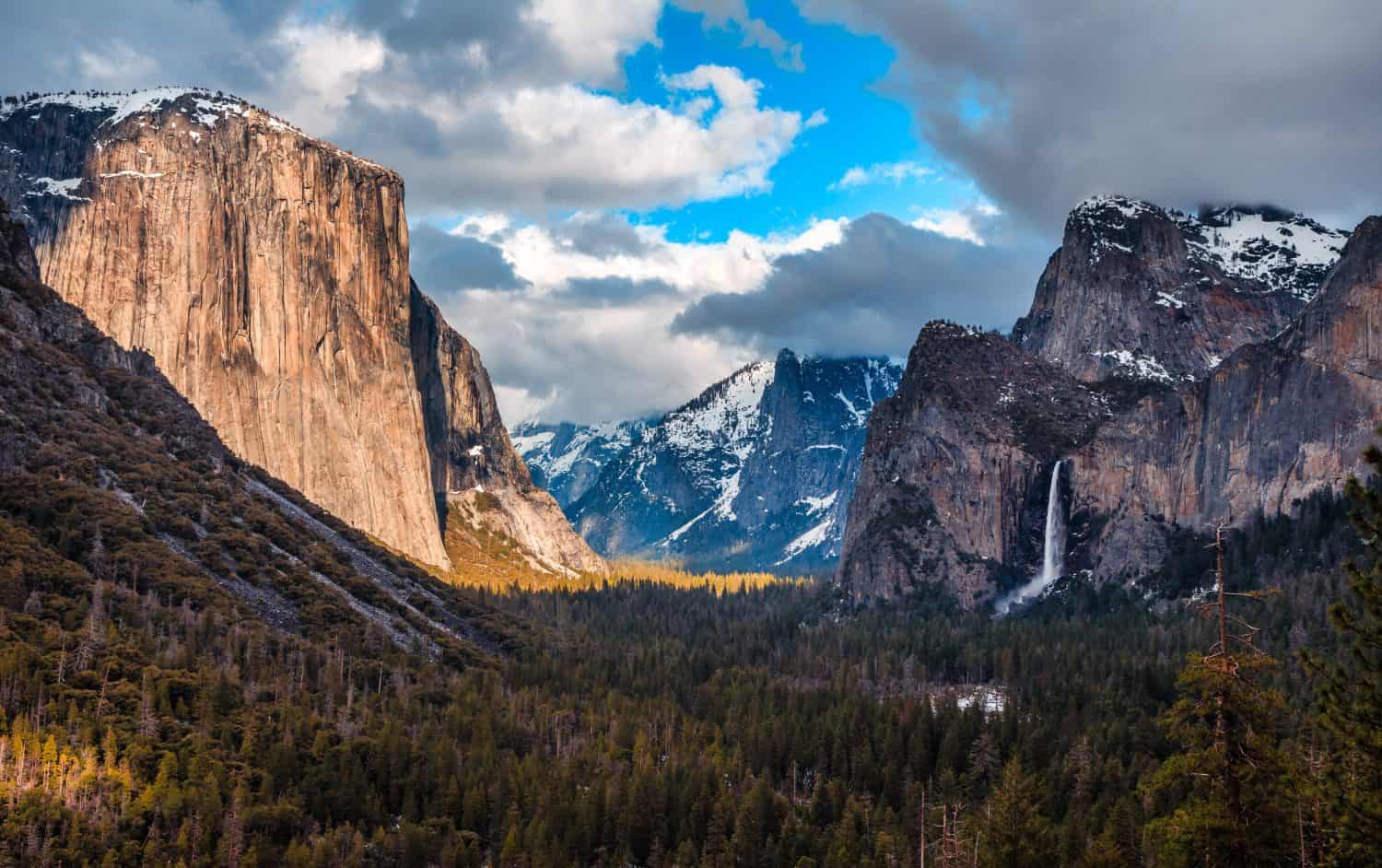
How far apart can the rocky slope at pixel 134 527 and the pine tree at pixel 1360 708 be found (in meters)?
123

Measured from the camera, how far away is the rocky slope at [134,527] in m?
150

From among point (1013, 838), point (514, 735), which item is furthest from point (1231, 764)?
point (514, 735)

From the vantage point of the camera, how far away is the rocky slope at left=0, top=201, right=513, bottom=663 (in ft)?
491

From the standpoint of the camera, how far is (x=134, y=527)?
15875 cm

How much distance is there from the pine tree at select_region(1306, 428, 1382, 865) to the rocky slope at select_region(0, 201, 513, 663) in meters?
123

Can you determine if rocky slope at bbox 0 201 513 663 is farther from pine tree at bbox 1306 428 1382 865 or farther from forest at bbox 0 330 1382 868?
pine tree at bbox 1306 428 1382 865

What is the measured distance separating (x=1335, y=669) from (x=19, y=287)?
193794 millimetres

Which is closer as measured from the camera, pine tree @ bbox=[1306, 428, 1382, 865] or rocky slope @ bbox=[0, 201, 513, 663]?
pine tree @ bbox=[1306, 428, 1382, 865]

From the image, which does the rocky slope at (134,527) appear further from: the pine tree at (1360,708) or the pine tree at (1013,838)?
the pine tree at (1360,708)

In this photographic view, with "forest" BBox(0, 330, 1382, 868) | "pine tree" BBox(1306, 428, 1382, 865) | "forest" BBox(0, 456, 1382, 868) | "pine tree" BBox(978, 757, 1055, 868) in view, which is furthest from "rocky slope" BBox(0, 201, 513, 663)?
"pine tree" BBox(1306, 428, 1382, 865)

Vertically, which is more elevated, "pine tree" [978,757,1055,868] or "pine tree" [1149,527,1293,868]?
"pine tree" [1149,527,1293,868]

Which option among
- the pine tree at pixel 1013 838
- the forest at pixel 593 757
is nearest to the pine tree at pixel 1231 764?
the forest at pixel 593 757

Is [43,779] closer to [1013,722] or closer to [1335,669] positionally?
[1335,669]

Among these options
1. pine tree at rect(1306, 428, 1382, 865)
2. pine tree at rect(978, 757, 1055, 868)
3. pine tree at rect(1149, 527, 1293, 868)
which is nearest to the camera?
pine tree at rect(1306, 428, 1382, 865)
